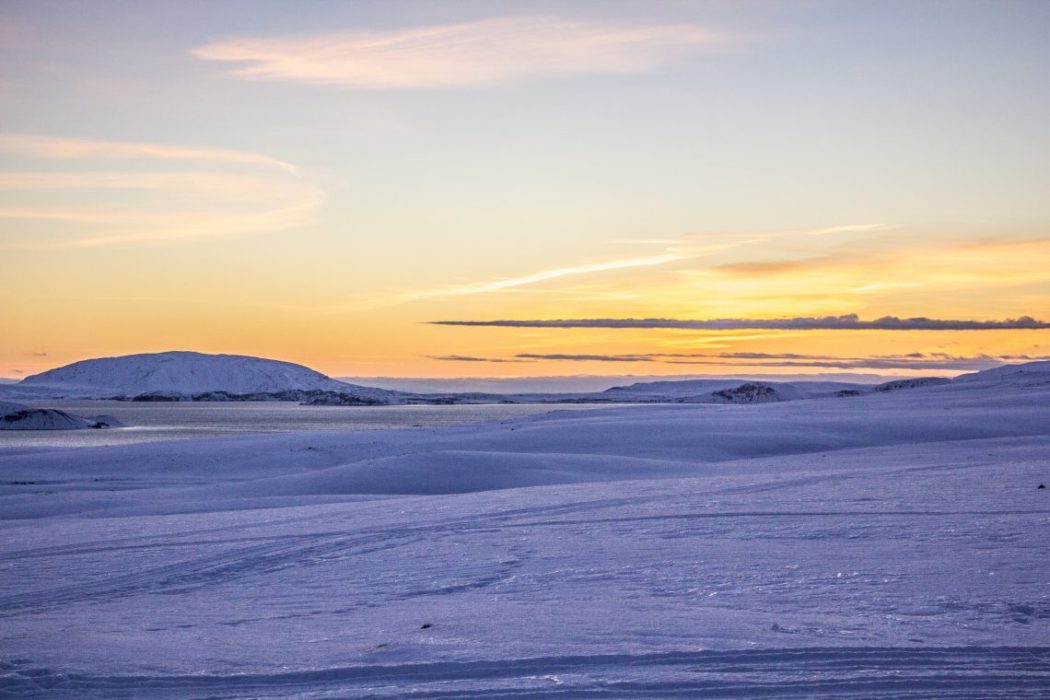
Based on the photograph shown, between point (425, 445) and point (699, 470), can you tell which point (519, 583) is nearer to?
point (699, 470)

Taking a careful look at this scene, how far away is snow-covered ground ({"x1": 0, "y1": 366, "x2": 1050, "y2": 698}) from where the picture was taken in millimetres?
4727

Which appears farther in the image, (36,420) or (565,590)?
(36,420)

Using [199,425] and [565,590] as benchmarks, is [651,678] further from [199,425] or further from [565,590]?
[199,425]

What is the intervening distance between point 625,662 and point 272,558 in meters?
5.18

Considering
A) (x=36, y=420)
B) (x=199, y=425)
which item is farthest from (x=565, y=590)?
(x=199, y=425)

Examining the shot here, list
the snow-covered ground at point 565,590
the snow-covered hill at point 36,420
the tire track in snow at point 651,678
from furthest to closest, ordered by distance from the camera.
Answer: the snow-covered hill at point 36,420 → the snow-covered ground at point 565,590 → the tire track in snow at point 651,678

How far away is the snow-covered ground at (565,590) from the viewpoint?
473 centimetres

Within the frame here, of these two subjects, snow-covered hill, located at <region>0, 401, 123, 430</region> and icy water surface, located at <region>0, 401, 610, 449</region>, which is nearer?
icy water surface, located at <region>0, 401, 610, 449</region>

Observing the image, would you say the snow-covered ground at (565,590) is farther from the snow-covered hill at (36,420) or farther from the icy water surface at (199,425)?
the snow-covered hill at (36,420)

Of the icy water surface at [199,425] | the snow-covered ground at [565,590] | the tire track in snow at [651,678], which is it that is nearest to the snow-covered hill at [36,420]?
the icy water surface at [199,425]

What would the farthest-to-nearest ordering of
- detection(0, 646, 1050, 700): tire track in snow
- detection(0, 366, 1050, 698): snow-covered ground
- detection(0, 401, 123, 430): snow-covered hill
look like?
1. detection(0, 401, 123, 430): snow-covered hill
2. detection(0, 366, 1050, 698): snow-covered ground
3. detection(0, 646, 1050, 700): tire track in snow

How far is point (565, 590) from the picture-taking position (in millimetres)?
6855

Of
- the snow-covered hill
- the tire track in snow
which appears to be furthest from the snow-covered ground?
the snow-covered hill

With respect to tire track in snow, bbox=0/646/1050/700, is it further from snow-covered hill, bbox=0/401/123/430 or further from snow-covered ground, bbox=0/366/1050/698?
snow-covered hill, bbox=0/401/123/430
